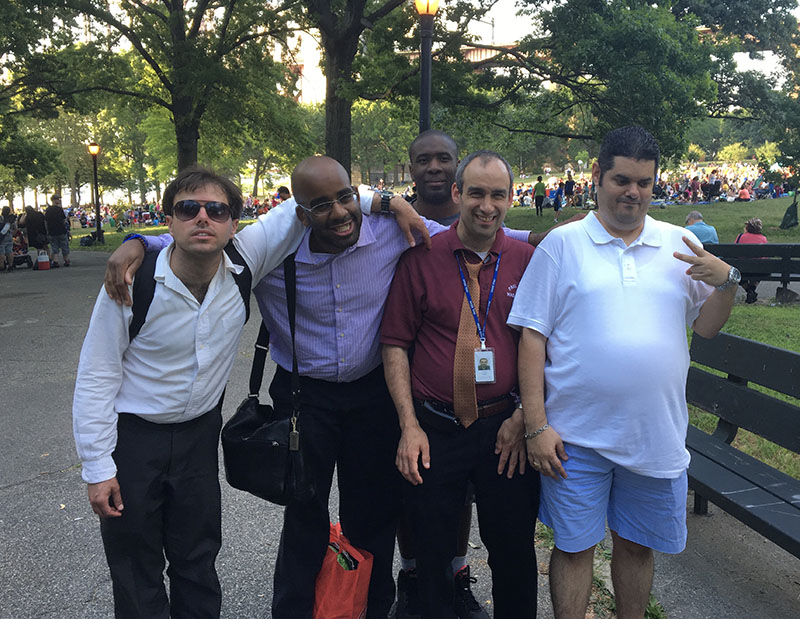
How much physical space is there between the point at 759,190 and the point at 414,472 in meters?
47.3

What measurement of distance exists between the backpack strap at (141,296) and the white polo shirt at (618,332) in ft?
4.32

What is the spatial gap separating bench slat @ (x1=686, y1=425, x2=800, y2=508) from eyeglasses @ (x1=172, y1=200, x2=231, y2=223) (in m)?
2.68

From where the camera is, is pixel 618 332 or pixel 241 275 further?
pixel 241 275

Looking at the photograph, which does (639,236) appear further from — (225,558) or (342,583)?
(225,558)

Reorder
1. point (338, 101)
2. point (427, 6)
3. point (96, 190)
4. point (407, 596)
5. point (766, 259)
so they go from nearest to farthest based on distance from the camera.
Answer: point (407, 596) < point (427, 6) < point (766, 259) < point (338, 101) < point (96, 190)

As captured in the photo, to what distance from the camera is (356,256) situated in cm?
270

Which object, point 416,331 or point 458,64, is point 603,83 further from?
point 416,331

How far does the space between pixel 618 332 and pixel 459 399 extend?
63 cm

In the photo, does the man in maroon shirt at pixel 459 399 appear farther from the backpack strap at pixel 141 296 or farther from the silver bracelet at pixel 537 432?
the backpack strap at pixel 141 296

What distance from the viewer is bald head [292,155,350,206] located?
255 centimetres

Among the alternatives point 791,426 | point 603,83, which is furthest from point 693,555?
point 603,83

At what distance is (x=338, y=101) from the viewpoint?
13805 millimetres

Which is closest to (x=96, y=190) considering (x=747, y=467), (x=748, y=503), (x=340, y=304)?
(x=340, y=304)

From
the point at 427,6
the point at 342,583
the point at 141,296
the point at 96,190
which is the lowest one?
the point at 342,583
